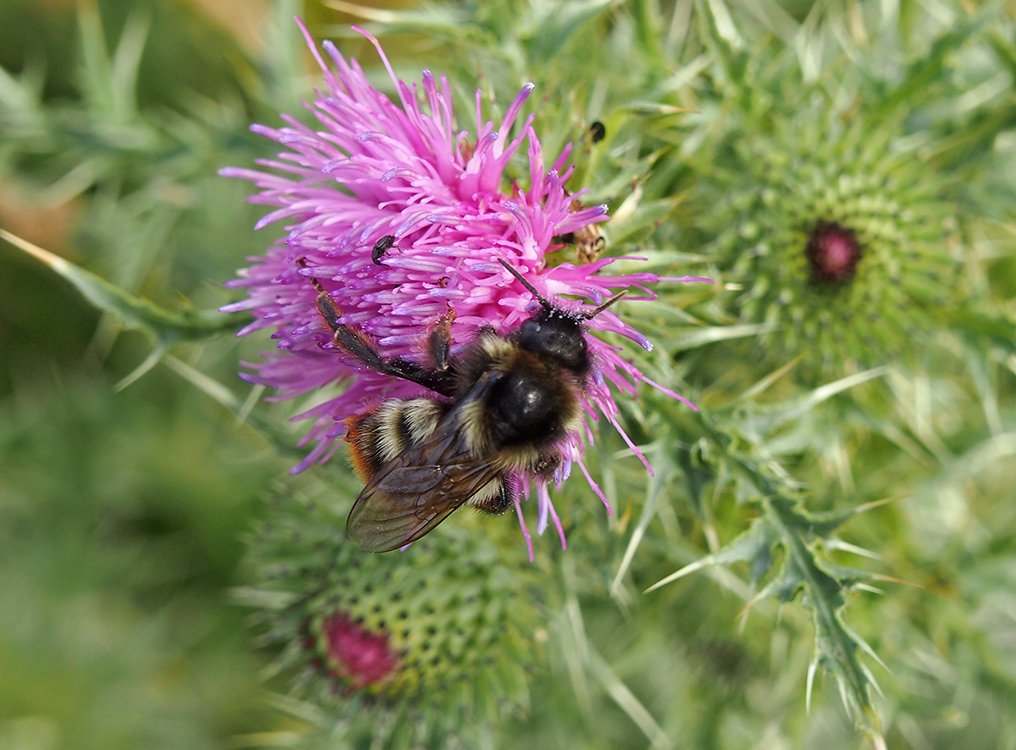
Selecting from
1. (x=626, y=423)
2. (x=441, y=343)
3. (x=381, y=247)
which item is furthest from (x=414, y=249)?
(x=626, y=423)

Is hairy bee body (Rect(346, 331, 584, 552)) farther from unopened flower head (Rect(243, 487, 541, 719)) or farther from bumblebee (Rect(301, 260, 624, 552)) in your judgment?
unopened flower head (Rect(243, 487, 541, 719))

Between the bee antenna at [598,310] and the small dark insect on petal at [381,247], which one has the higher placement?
the small dark insect on petal at [381,247]

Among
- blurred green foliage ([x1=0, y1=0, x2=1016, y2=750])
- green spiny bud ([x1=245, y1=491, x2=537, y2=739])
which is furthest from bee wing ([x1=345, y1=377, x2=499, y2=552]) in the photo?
green spiny bud ([x1=245, y1=491, x2=537, y2=739])

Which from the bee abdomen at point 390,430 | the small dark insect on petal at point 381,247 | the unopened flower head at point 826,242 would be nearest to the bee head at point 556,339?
the bee abdomen at point 390,430

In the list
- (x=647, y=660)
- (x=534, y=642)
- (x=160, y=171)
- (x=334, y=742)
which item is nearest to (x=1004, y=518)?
(x=647, y=660)

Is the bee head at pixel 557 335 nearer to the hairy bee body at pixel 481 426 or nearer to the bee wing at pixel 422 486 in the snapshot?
the hairy bee body at pixel 481 426

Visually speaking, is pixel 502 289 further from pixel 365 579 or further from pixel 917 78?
pixel 917 78
